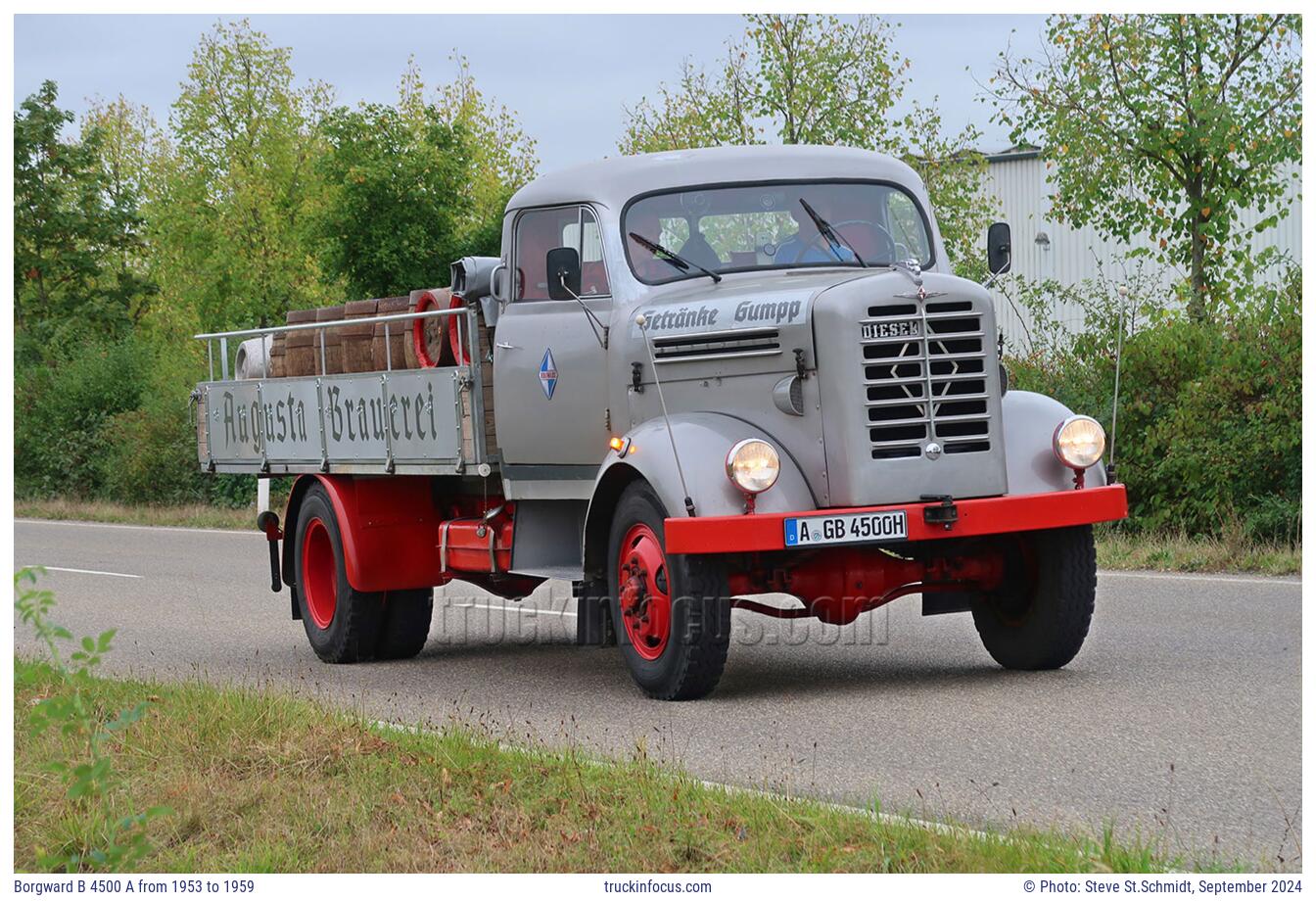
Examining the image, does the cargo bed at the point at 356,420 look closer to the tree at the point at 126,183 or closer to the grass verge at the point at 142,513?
the grass verge at the point at 142,513

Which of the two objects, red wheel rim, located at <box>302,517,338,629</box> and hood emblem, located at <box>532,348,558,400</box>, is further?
red wheel rim, located at <box>302,517,338,629</box>

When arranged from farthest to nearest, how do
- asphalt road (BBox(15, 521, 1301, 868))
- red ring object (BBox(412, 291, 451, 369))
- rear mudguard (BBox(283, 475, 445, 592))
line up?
rear mudguard (BBox(283, 475, 445, 592))
red ring object (BBox(412, 291, 451, 369))
asphalt road (BBox(15, 521, 1301, 868))

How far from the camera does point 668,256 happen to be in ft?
33.0

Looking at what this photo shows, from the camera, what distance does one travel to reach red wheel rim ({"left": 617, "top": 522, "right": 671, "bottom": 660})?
29.9 feet

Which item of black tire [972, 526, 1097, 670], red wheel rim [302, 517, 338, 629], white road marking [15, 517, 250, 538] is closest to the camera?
black tire [972, 526, 1097, 670]

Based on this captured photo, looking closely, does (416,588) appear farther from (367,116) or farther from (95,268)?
(95,268)

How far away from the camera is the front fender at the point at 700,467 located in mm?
8789

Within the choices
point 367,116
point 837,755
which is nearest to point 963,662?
point 837,755

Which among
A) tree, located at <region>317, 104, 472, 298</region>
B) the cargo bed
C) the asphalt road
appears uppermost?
tree, located at <region>317, 104, 472, 298</region>

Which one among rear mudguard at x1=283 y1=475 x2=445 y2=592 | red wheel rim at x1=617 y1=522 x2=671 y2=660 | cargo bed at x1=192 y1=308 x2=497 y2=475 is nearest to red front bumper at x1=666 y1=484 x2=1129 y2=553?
red wheel rim at x1=617 y1=522 x2=671 y2=660

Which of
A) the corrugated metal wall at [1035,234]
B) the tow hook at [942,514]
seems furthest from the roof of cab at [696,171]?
the corrugated metal wall at [1035,234]

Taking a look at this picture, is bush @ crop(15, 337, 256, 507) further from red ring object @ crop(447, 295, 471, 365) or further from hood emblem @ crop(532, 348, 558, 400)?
hood emblem @ crop(532, 348, 558, 400)

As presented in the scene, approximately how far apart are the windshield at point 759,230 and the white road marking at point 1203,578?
14.7 feet

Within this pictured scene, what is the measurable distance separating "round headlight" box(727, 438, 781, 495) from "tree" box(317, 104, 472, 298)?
16845mm
